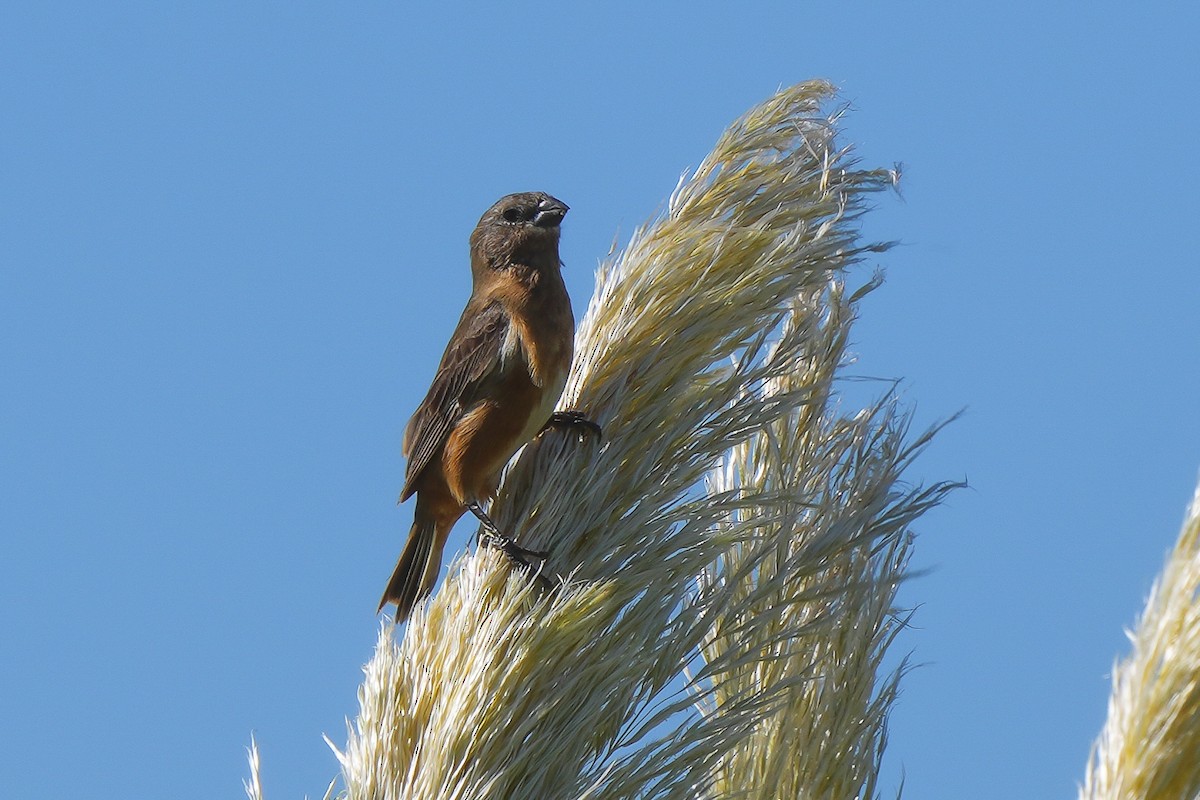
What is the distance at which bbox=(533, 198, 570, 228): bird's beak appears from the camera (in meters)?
3.74

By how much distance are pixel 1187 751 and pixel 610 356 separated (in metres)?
1.08

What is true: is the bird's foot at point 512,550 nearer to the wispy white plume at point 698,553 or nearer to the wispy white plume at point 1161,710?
the wispy white plume at point 698,553

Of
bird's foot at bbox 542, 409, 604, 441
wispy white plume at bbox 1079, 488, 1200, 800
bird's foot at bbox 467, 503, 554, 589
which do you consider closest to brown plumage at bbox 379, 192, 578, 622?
bird's foot at bbox 542, 409, 604, 441

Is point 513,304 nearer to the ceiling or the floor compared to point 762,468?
nearer to the ceiling

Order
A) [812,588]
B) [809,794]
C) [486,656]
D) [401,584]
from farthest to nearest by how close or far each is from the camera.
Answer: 1. [401,584]
2. [812,588]
3. [809,794]
4. [486,656]

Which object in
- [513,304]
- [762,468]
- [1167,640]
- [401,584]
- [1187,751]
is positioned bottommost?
[1187,751]

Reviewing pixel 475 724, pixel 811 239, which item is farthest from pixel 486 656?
pixel 811 239

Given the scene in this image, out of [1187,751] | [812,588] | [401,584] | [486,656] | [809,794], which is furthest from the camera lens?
[401,584]

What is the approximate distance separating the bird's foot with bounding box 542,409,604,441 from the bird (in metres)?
0.44

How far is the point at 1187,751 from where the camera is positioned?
1667 mm

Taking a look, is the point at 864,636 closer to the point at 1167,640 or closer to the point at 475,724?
the point at 1167,640

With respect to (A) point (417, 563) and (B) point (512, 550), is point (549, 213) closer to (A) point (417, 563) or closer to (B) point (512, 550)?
(A) point (417, 563)

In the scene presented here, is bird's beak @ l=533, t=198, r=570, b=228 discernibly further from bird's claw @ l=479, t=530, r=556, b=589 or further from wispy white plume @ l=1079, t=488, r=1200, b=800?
wispy white plume @ l=1079, t=488, r=1200, b=800

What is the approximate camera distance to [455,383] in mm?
3479
